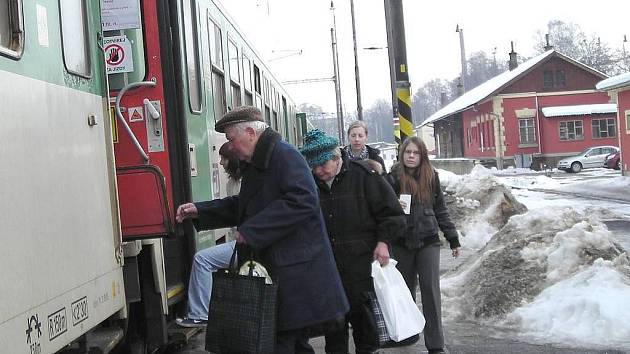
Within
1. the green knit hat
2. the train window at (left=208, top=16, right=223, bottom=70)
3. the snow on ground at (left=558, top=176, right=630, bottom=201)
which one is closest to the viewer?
the green knit hat

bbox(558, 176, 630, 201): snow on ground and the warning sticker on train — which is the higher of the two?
the warning sticker on train

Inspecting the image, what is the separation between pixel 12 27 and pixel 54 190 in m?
0.68

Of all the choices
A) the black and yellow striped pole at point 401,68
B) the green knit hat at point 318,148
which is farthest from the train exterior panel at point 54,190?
the black and yellow striped pole at point 401,68

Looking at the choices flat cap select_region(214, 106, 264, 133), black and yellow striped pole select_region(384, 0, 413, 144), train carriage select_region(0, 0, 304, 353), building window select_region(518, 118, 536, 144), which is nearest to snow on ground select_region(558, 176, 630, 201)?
black and yellow striped pole select_region(384, 0, 413, 144)

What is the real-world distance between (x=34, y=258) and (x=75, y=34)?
1406mm

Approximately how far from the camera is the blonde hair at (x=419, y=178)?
6.13m

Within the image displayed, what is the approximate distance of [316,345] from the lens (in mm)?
7211

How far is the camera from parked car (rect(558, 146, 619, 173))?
4281 centimetres

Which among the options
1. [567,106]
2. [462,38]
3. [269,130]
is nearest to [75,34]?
[269,130]

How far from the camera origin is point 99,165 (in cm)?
397

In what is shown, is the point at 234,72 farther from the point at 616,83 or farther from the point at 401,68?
the point at 616,83

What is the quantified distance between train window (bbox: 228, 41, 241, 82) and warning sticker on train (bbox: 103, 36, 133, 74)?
3.12 meters

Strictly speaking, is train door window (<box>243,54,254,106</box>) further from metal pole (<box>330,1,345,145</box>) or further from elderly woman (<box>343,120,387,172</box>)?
metal pole (<box>330,1,345,145</box>)

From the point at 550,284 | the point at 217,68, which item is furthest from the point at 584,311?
the point at 217,68
